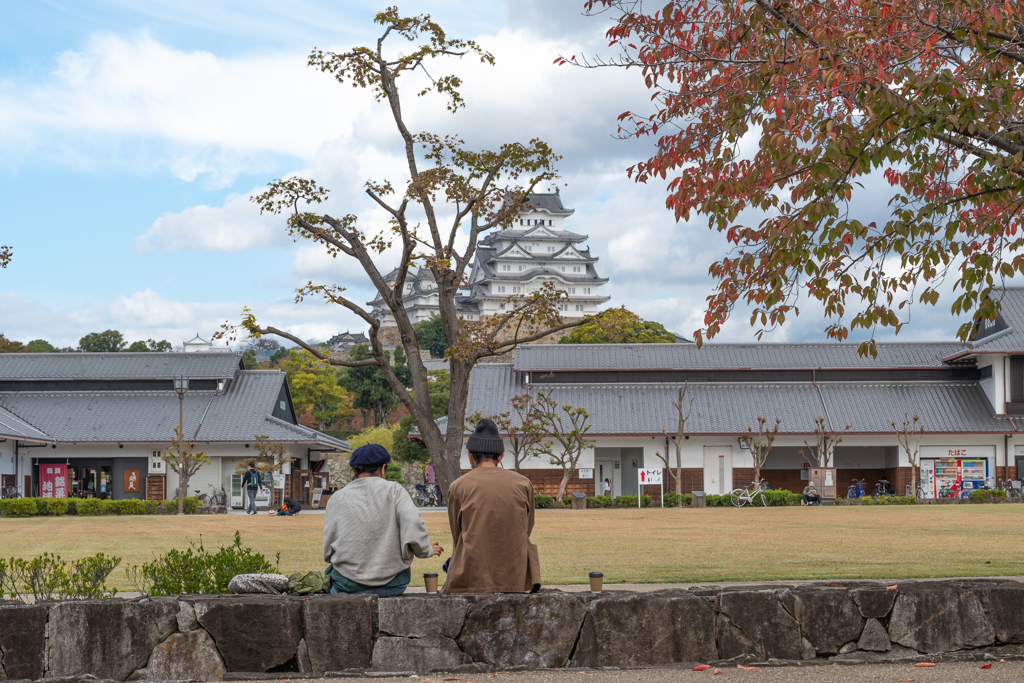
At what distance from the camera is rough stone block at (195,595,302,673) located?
231 inches

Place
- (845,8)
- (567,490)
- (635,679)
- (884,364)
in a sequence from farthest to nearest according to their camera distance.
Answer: (884,364) → (567,490) → (845,8) → (635,679)

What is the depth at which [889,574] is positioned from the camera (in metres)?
11.7

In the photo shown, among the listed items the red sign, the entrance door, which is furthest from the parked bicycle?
the red sign

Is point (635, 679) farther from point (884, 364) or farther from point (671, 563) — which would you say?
point (884, 364)

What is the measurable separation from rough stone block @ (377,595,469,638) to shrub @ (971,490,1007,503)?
35451 millimetres

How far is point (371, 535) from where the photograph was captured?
6031mm

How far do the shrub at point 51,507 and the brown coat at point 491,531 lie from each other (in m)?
29.5

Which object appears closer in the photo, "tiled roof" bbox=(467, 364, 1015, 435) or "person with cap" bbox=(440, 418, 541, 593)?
"person with cap" bbox=(440, 418, 541, 593)

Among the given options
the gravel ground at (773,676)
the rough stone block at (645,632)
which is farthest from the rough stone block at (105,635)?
the rough stone block at (645,632)

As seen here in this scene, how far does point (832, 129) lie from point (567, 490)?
116 feet

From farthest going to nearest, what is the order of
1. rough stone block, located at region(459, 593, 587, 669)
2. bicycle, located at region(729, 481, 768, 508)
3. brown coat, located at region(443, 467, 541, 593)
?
bicycle, located at region(729, 481, 768, 508), brown coat, located at region(443, 467, 541, 593), rough stone block, located at region(459, 593, 587, 669)

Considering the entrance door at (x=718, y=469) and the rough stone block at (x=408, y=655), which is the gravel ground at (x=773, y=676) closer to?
the rough stone block at (x=408, y=655)

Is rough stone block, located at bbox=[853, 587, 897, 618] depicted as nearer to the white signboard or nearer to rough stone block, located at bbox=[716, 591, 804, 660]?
rough stone block, located at bbox=[716, 591, 804, 660]

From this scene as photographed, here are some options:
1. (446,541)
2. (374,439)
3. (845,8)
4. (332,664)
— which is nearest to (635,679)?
(332,664)
